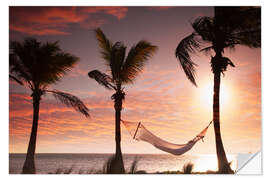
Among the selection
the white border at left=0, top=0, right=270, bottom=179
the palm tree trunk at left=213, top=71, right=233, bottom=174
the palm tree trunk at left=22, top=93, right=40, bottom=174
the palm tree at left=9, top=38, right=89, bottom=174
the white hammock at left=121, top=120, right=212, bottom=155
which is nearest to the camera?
the white border at left=0, top=0, right=270, bottom=179

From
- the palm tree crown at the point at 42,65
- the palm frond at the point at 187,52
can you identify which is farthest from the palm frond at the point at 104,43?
the palm frond at the point at 187,52

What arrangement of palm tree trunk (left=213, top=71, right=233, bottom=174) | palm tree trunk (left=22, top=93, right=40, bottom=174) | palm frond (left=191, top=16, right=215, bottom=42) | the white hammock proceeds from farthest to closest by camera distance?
palm tree trunk (left=22, top=93, right=40, bottom=174) < the white hammock < palm frond (left=191, top=16, right=215, bottom=42) < palm tree trunk (left=213, top=71, right=233, bottom=174)

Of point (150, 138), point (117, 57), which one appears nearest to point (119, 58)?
point (117, 57)

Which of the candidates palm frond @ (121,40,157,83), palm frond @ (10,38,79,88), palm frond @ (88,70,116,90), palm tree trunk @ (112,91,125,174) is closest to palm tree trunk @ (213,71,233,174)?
palm frond @ (121,40,157,83)

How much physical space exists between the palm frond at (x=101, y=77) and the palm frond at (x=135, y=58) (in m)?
0.23

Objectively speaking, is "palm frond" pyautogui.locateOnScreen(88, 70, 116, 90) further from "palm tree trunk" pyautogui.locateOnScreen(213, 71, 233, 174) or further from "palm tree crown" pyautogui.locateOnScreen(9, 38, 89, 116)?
"palm tree trunk" pyautogui.locateOnScreen(213, 71, 233, 174)

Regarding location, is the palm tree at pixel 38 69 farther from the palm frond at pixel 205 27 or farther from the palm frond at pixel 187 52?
the palm frond at pixel 205 27

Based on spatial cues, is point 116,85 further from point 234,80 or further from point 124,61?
point 234,80

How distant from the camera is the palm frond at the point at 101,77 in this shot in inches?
209

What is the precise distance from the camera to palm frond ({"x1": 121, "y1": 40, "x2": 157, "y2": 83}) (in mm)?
5355

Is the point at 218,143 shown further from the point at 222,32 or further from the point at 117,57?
the point at 117,57

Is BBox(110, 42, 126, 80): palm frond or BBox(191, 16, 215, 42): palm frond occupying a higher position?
BBox(191, 16, 215, 42): palm frond

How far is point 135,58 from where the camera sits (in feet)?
17.6

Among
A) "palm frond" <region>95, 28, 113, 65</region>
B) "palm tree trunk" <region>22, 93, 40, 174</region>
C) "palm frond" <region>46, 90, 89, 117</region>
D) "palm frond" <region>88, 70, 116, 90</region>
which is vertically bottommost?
"palm tree trunk" <region>22, 93, 40, 174</region>
